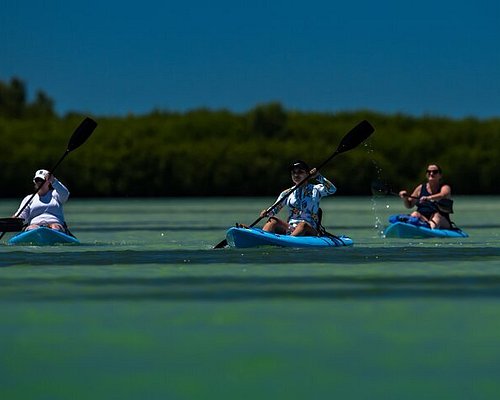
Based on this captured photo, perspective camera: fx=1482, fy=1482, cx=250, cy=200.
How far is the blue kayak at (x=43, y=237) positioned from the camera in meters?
16.2

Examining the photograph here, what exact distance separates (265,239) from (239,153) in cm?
4707

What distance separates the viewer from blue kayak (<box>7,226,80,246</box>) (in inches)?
638

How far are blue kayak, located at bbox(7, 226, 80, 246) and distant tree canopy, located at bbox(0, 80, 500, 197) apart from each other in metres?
40.7

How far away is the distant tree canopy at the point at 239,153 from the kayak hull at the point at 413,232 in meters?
38.0

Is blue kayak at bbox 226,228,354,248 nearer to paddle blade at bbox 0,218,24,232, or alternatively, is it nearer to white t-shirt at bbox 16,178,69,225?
white t-shirt at bbox 16,178,69,225

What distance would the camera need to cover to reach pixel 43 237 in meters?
16.2

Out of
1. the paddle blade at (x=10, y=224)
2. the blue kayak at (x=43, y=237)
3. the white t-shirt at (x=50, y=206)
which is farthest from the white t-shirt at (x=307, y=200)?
the paddle blade at (x=10, y=224)

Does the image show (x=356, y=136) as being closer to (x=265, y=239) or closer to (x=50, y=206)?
(x=265, y=239)

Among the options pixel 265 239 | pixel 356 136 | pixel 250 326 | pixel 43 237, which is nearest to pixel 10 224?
pixel 43 237

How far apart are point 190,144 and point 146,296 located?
54.9 m

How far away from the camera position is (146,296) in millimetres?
9922

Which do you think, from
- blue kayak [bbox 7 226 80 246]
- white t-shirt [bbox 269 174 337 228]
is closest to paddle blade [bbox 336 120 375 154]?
white t-shirt [bbox 269 174 337 228]

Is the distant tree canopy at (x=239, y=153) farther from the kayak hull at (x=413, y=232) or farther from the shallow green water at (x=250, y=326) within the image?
the shallow green water at (x=250, y=326)

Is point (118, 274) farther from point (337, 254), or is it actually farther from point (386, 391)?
point (386, 391)
